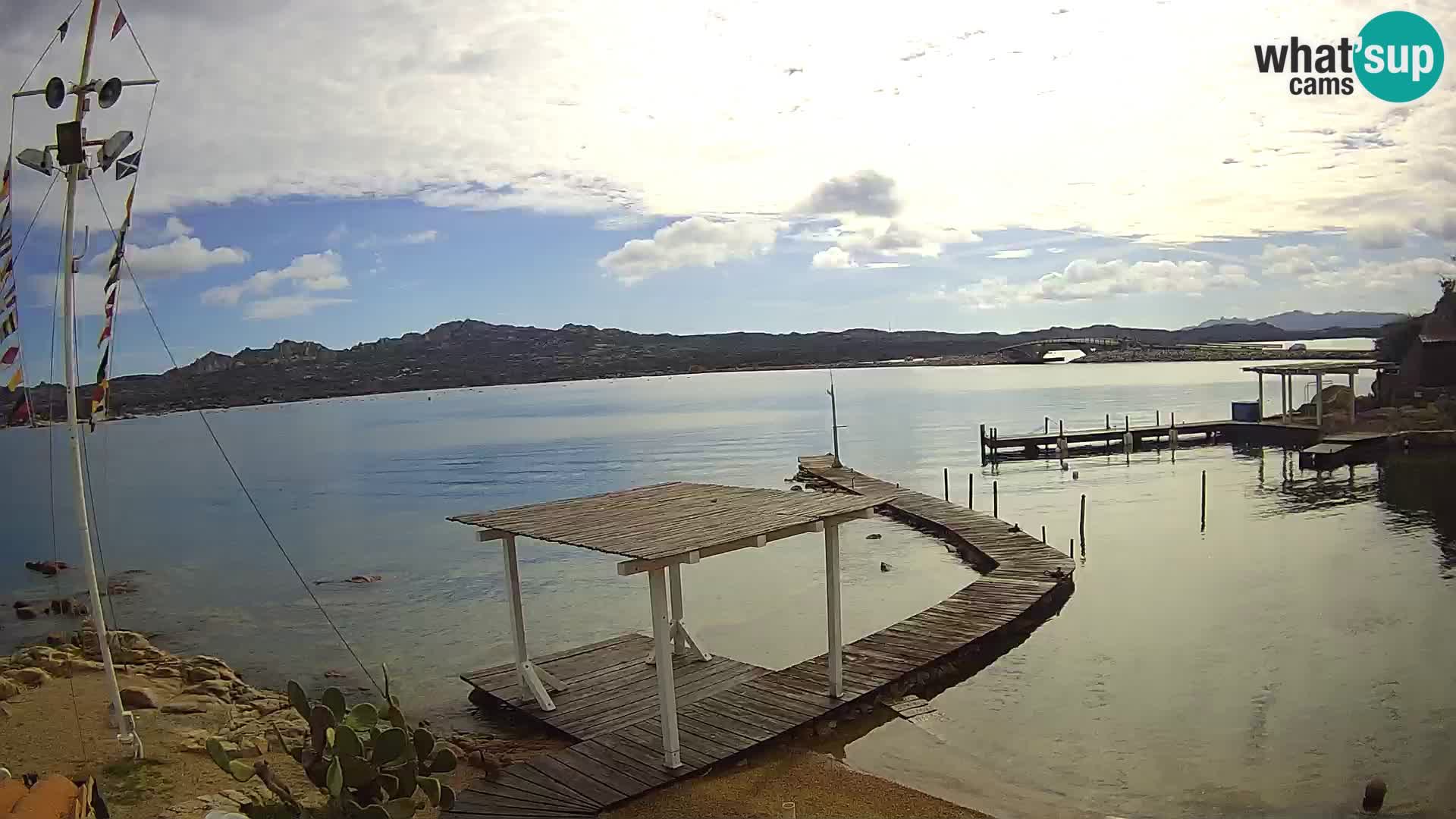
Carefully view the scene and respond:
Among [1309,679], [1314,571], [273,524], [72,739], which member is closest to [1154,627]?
[1309,679]

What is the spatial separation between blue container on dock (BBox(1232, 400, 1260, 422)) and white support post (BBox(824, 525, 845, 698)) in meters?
41.2

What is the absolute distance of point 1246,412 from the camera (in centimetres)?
4597

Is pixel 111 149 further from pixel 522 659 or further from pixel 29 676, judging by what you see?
pixel 29 676

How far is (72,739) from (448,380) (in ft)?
384

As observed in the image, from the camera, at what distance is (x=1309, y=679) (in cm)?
1298

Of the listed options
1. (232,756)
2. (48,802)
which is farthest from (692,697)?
(48,802)

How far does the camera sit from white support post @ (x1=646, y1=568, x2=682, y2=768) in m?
8.58

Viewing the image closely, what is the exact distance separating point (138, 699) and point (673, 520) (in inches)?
303

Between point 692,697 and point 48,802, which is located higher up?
point 48,802

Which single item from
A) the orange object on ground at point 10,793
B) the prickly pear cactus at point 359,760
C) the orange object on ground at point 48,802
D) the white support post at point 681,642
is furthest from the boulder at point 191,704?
the prickly pear cactus at point 359,760

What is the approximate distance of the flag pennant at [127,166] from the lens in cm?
867

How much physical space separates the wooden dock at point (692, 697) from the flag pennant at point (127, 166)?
6.46 metres

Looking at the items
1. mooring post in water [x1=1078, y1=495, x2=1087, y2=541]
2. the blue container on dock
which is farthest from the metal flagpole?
the blue container on dock

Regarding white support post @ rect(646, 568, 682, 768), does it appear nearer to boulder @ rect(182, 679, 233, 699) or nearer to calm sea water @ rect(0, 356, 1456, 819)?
calm sea water @ rect(0, 356, 1456, 819)
